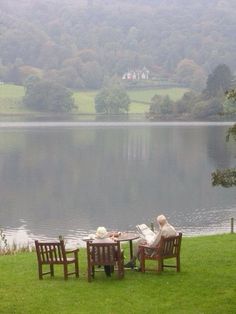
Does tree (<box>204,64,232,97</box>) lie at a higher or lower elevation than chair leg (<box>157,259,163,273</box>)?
higher

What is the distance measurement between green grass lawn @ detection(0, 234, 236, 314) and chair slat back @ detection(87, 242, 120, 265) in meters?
0.42

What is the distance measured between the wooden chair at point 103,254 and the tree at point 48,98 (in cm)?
17220

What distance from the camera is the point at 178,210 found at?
115ft

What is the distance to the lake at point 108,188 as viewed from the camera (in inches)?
1227

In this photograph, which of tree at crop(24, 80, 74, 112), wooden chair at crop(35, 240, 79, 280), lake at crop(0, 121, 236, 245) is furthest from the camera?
tree at crop(24, 80, 74, 112)

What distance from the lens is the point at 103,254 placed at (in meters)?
11.9

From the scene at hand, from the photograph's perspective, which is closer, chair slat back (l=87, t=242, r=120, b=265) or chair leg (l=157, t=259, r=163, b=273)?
chair slat back (l=87, t=242, r=120, b=265)

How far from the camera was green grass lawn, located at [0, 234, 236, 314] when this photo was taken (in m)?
10.3

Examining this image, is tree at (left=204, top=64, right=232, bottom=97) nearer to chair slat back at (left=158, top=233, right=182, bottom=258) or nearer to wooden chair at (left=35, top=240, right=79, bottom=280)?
chair slat back at (left=158, top=233, right=182, bottom=258)

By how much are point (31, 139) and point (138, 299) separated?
7767cm

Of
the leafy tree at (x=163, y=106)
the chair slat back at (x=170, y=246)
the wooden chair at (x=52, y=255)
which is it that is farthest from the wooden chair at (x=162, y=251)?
the leafy tree at (x=163, y=106)

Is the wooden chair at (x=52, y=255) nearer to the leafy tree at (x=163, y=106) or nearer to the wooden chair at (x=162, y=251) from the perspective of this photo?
Answer: the wooden chair at (x=162, y=251)

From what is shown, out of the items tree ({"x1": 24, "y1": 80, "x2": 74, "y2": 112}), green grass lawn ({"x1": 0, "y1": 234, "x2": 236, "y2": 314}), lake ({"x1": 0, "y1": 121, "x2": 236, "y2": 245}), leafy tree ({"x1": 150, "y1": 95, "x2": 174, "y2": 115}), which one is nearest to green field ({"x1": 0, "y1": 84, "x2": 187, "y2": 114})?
tree ({"x1": 24, "y1": 80, "x2": 74, "y2": 112})

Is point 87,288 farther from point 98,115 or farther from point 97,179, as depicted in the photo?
point 98,115
